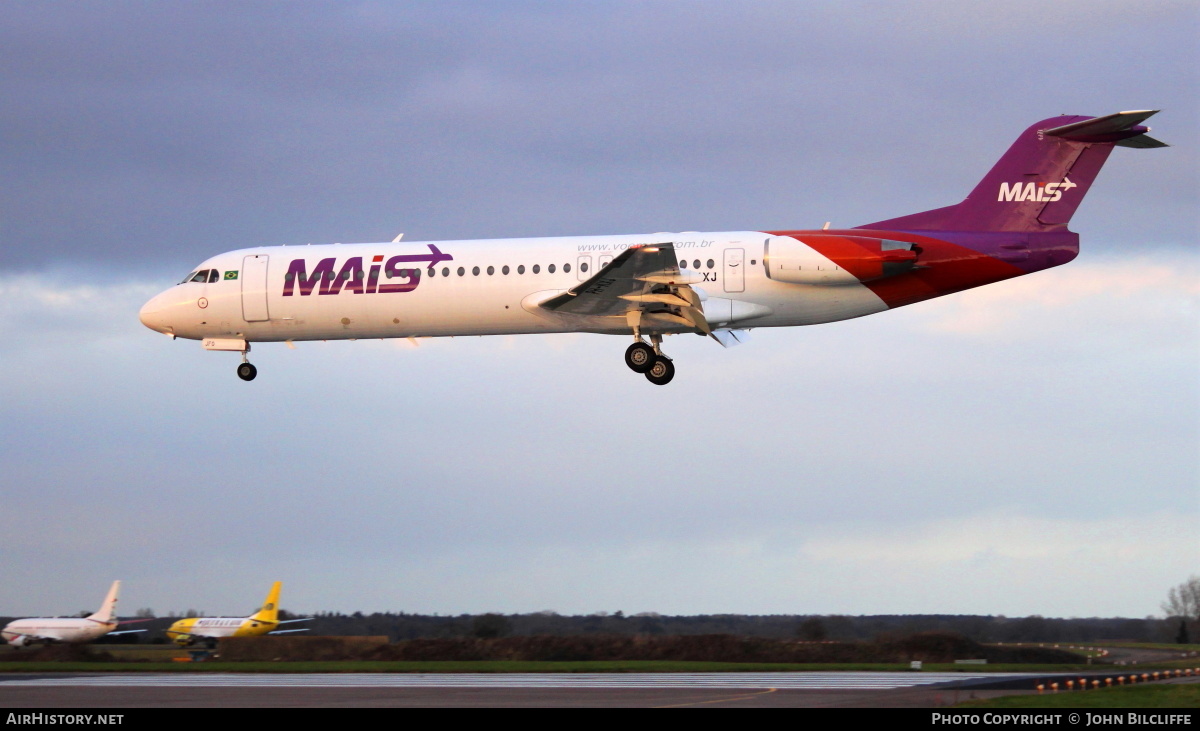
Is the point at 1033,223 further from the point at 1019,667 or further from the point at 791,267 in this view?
the point at 1019,667

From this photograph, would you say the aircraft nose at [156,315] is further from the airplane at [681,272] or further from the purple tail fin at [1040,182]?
the purple tail fin at [1040,182]

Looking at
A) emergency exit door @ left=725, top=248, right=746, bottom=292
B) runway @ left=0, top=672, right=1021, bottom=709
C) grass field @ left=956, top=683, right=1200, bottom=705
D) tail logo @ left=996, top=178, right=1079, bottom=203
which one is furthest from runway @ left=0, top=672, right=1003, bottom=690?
tail logo @ left=996, top=178, right=1079, bottom=203

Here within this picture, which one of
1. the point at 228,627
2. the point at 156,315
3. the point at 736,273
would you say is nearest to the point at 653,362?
the point at 736,273

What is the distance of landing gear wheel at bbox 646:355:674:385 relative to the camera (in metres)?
33.6

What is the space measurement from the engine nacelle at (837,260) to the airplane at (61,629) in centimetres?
2930

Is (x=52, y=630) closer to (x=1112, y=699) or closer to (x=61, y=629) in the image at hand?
(x=61, y=629)

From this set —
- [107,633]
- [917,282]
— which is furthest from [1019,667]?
[107,633]

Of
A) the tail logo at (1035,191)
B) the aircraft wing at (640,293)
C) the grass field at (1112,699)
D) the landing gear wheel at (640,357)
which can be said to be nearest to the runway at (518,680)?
the grass field at (1112,699)

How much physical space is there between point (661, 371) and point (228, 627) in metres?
24.0

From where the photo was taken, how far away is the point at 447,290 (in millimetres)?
33906

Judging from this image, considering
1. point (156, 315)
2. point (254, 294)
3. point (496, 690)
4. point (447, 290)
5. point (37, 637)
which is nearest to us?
point (496, 690)

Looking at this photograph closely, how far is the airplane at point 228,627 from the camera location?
49.1 metres

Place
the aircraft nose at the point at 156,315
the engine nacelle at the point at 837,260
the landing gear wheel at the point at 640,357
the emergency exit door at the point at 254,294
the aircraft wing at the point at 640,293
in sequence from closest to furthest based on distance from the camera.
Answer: the aircraft wing at the point at 640,293 < the engine nacelle at the point at 837,260 < the landing gear wheel at the point at 640,357 < the emergency exit door at the point at 254,294 < the aircraft nose at the point at 156,315
